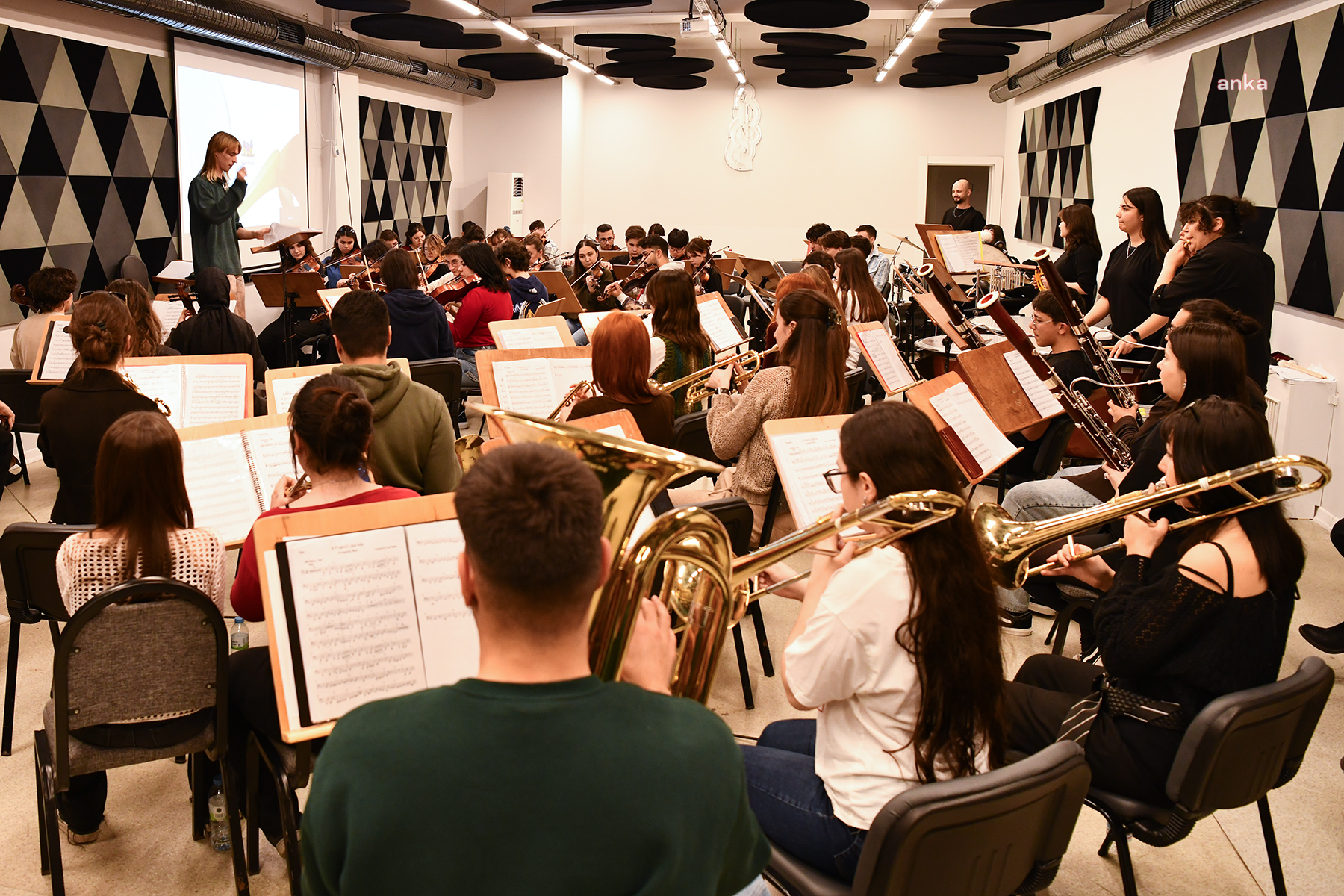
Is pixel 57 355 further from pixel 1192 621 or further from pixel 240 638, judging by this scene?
pixel 1192 621

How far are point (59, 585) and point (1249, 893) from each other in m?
2.81

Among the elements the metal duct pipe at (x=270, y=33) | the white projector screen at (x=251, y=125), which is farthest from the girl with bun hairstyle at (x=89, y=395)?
the white projector screen at (x=251, y=125)

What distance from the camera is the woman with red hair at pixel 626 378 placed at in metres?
3.42

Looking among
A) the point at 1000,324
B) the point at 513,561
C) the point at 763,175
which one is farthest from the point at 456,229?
the point at 513,561

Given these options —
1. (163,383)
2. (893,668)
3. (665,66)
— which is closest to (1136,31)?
(665,66)

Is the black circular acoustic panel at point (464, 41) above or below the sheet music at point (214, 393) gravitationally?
above

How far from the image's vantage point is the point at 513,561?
1015 mm

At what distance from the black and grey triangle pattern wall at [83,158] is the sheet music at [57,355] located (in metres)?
2.44

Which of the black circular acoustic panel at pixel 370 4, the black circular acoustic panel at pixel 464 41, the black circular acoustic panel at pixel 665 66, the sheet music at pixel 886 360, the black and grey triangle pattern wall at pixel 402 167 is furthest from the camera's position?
the black and grey triangle pattern wall at pixel 402 167

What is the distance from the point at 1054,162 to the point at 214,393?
10.1 metres

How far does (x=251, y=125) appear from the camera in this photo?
8820mm

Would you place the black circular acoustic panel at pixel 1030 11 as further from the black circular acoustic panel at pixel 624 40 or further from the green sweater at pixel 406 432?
the green sweater at pixel 406 432

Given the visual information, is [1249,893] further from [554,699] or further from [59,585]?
[59,585]

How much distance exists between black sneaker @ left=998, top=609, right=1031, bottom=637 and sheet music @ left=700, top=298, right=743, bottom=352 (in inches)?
79.9
